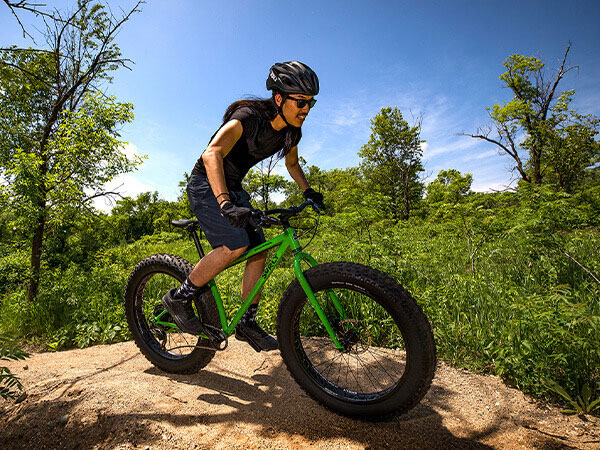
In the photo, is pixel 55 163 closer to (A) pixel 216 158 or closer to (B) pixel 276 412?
(A) pixel 216 158

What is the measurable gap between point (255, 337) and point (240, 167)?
148 cm

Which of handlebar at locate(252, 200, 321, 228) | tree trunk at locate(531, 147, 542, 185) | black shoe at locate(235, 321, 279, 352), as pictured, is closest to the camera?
handlebar at locate(252, 200, 321, 228)

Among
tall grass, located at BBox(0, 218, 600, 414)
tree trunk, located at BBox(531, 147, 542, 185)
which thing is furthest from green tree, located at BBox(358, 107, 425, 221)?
tall grass, located at BBox(0, 218, 600, 414)

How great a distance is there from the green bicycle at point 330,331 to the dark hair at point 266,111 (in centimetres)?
68

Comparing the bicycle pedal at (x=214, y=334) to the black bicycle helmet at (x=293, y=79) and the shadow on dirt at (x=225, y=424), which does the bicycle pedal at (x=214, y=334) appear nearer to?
the shadow on dirt at (x=225, y=424)

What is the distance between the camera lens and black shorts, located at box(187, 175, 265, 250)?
7.63 feet

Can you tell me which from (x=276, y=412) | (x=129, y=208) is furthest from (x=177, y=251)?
(x=129, y=208)

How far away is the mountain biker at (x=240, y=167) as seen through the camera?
7.38ft

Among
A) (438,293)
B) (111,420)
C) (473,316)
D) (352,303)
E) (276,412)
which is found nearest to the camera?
(111,420)

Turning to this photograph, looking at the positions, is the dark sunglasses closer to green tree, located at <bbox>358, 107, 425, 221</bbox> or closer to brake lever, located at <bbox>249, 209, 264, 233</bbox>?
brake lever, located at <bbox>249, 209, 264, 233</bbox>

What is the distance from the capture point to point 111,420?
1.92 m

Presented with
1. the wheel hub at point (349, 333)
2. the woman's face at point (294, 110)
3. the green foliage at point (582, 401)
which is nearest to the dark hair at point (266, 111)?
the woman's face at point (294, 110)

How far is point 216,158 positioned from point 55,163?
16.0ft

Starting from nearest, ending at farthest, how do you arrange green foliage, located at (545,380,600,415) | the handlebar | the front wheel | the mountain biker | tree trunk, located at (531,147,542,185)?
the front wheel → green foliage, located at (545,380,600,415) → the handlebar → the mountain biker → tree trunk, located at (531,147,542,185)
